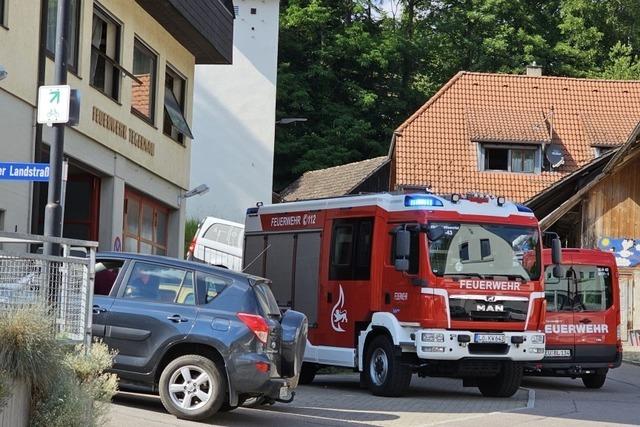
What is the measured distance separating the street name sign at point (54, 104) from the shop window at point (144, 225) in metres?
12.1

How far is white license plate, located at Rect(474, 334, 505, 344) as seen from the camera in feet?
60.1

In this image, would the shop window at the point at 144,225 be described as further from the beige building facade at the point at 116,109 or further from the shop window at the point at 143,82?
the shop window at the point at 143,82

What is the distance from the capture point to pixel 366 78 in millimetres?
59156

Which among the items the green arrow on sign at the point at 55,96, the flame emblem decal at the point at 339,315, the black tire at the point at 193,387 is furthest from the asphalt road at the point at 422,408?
the green arrow on sign at the point at 55,96

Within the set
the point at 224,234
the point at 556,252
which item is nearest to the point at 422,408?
the point at 556,252

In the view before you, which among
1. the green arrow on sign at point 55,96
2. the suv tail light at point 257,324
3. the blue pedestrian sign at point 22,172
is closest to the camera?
the blue pedestrian sign at point 22,172

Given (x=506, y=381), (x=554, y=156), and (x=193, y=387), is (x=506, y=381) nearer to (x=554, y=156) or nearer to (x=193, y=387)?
(x=193, y=387)

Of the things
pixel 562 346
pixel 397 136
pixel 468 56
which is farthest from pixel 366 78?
pixel 562 346

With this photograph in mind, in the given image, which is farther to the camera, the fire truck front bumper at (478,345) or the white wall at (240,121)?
the white wall at (240,121)

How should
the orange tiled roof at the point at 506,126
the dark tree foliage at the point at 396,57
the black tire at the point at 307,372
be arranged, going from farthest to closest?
the dark tree foliage at the point at 396,57
the orange tiled roof at the point at 506,126
the black tire at the point at 307,372

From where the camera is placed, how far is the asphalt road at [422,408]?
45.3 ft

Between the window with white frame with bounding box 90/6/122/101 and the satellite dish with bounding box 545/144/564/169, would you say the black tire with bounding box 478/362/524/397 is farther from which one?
the satellite dish with bounding box 545/144/564/169

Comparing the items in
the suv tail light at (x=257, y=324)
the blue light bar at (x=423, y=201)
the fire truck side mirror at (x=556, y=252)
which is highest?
the blue light bar at (x=423, y=201)

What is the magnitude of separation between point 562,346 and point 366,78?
1516 inches
